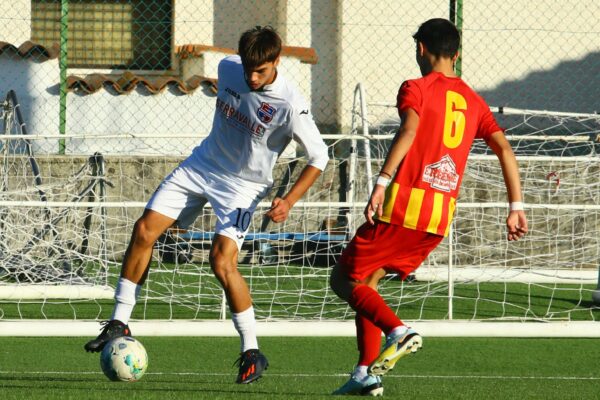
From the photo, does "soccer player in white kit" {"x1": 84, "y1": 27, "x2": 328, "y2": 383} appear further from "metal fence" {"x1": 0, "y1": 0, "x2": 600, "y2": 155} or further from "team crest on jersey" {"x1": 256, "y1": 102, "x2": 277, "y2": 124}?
"metal fence" {"x1": 0, "y1": 0, "x2": 600, "y2": 155}

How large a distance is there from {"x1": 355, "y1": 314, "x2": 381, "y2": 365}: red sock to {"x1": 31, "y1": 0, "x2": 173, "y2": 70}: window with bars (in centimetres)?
1121

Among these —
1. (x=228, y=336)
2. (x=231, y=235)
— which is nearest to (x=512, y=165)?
(x=231, y=235)

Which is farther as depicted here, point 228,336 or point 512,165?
point 228,336

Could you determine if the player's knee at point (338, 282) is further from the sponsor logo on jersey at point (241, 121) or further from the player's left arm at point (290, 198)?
the sponsor logo on jersey at point (241, 121)

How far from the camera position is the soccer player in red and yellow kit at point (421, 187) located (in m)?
5.58

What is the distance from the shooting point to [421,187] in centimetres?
562

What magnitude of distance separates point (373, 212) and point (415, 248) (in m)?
0.49

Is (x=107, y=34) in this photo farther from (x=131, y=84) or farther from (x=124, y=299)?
(x=124, y=299)

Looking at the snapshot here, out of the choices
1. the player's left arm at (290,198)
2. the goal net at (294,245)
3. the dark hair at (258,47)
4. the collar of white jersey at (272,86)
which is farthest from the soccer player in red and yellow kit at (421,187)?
the goal net at (294,245)

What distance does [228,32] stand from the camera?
58.2 feet

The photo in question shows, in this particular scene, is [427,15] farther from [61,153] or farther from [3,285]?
[3,285]

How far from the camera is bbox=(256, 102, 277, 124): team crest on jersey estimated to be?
6312mm

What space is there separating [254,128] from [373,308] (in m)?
1.33

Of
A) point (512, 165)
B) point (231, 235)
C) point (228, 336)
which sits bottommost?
point (228, 336)
